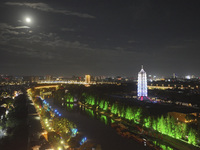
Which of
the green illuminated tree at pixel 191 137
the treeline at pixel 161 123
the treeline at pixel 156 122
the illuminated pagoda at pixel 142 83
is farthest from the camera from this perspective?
the illuminated pagoda at pixel 142 83

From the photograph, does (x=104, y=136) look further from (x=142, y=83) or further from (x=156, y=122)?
(x=142, y=83)

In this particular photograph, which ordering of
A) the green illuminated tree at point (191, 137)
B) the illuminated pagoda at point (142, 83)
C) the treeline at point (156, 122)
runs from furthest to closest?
1. the illuminated pagoda at point (142, 83)
2. the treeline at point (156, 122)
3. the green illuminated tree at point (191, 137)

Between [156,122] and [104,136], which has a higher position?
[156,122]

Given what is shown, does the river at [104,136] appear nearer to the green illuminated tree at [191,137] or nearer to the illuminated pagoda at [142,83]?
the green illuminated tree at [191,137]

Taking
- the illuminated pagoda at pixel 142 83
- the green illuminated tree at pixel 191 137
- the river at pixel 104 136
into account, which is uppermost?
the illuminated pagoda at pixel 142 83

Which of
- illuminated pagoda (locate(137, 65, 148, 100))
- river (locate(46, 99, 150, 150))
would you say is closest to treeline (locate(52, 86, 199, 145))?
river (locate(46, 99, 150, 150))

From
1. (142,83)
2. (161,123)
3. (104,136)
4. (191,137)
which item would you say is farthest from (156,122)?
(142,83)

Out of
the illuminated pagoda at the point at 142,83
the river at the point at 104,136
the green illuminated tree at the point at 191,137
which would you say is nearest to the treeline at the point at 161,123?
the green illuminated tree at the point at 191,137

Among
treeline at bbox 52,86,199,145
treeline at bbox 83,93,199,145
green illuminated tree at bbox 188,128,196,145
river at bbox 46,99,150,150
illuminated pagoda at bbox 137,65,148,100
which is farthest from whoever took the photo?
illuminated pagoda at bbox 137,65,148,100

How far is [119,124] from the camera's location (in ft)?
44.2

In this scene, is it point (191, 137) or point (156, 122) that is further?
point (156, 122)

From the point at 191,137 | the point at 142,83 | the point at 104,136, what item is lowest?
the point at 104,136

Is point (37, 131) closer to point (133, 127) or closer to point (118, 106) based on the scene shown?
point (133, 127)

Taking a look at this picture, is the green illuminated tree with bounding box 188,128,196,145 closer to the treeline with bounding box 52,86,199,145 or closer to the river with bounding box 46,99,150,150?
the treeline with bounding box 52,86,199,145
